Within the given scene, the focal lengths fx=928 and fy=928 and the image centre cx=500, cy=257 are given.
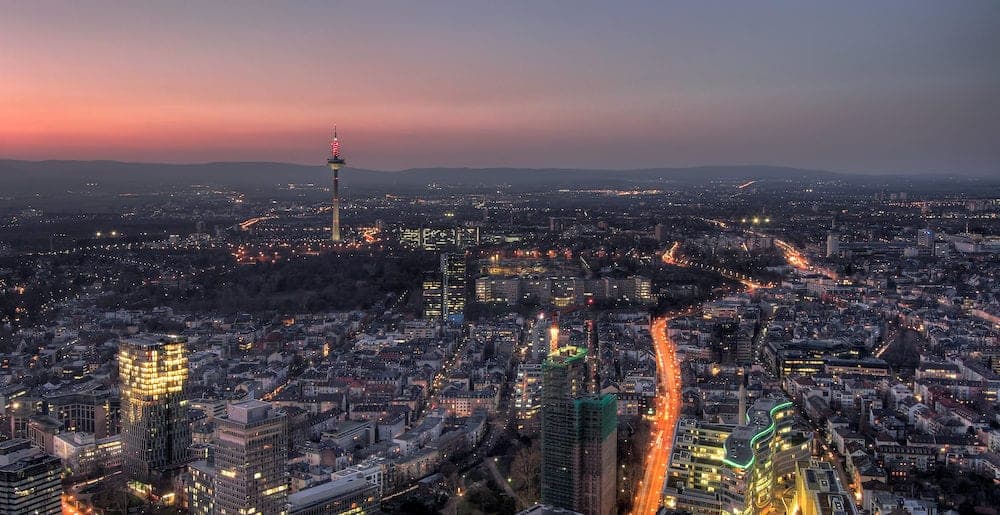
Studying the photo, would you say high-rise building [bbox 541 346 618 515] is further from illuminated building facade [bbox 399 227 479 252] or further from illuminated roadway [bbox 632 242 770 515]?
illuminated building facade [bbox 399 227 479 252]

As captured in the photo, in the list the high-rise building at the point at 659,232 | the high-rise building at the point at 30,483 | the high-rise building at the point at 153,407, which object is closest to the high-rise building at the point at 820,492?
the high-rise building at the point at 153,407

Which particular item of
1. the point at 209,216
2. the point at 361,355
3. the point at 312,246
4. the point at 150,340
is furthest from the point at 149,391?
the point at 209,216

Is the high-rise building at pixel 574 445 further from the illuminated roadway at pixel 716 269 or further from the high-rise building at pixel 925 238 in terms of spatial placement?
the high-rise building at pixel 925 238

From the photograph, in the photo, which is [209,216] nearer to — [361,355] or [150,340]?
[361,355]

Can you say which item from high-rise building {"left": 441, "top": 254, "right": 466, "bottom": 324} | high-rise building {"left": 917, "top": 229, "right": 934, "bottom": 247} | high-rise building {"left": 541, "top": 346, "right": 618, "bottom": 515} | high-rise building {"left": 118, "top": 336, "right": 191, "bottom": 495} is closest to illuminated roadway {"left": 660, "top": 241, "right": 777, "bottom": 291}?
high-rise building {"left": 917, "top": 229, "right": 934, "bottom": 247}

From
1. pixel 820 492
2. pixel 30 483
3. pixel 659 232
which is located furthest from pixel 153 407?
pixel 659 232
